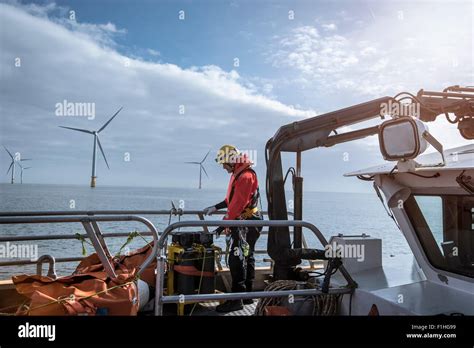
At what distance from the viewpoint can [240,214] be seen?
166 inches

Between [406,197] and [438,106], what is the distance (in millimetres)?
714

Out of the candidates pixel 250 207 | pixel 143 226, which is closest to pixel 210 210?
pixel 250 207

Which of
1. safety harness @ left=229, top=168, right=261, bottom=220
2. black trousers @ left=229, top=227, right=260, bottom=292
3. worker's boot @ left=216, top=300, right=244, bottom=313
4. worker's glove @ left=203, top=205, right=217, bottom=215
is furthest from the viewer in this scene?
worker's glove @ left=203, top=205, right=217, bottom=215

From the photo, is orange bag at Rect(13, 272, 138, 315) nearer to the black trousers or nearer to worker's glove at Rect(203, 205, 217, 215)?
the black trousers

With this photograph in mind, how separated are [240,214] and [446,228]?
6.74 feet

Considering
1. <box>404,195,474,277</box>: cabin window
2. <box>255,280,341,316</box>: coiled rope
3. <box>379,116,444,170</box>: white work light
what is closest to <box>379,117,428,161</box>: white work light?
<box>379,116,444,170</box>: white work light

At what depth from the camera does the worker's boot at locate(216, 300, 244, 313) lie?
3.79 metres

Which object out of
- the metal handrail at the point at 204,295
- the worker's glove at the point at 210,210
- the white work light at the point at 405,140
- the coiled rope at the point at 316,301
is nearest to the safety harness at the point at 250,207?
the worker's glove at the point at 210,210

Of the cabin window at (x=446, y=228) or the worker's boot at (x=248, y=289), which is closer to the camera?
the cabin window at (x=446, y=228)

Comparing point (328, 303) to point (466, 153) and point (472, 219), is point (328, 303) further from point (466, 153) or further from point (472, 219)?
point (466, 153)

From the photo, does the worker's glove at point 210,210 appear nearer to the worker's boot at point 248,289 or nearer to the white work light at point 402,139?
the worker's boot at point 248,289

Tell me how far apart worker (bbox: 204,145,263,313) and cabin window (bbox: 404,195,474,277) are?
5.73 feet

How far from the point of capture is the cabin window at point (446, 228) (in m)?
2.49
